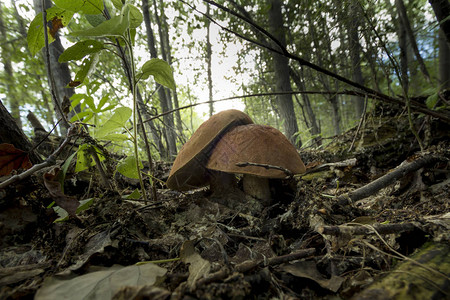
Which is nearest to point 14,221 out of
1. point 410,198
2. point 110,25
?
point 110,25

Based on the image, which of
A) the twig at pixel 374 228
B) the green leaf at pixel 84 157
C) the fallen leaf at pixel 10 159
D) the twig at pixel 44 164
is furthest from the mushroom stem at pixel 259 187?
the fallen leaf at pixel 10 159

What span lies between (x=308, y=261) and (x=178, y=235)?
0.60 metres

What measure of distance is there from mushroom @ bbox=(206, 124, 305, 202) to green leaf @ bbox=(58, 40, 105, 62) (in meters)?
0.88

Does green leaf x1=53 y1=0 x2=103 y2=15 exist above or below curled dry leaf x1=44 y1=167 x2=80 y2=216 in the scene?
above

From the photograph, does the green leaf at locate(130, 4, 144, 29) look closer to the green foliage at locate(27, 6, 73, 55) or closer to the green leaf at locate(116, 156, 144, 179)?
the green foliage at locate(27, 6, 73, 55)

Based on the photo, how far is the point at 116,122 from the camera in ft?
4.12

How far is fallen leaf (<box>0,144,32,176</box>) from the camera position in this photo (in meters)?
1.06

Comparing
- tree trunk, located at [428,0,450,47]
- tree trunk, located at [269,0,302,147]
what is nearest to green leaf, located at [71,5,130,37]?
tree trunk, located at [428,0,450,47]

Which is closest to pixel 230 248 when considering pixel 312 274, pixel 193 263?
pixel 193 263

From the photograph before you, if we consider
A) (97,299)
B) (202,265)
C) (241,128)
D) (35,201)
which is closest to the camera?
(97,299)

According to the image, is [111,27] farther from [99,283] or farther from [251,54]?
[251,54]

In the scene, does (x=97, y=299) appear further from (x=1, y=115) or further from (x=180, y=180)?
(x=1, y=115)

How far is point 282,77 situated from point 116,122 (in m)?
6.42

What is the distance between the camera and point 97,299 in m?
0.59
